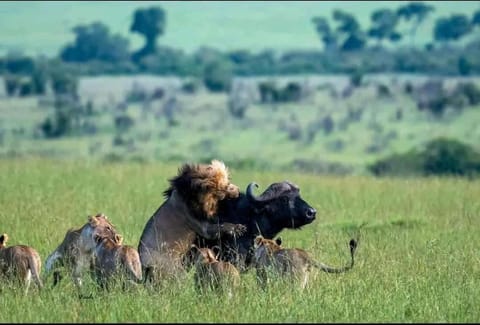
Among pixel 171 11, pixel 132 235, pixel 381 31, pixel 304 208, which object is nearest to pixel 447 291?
pixel 304 208

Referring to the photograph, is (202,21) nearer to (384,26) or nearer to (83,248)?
(384,26)

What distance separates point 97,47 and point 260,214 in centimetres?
5450

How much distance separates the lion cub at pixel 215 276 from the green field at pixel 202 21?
61695mm

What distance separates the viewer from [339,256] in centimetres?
1080

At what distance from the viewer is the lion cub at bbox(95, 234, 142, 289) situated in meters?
8.86

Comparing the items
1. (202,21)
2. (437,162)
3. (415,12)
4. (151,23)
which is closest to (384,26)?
(415,12)

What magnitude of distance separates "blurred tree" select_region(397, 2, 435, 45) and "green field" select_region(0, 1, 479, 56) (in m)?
0.64

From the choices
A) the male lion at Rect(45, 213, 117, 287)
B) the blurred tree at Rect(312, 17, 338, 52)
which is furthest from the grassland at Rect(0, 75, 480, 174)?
the male lion at Rect(45, 213, 117, 287)

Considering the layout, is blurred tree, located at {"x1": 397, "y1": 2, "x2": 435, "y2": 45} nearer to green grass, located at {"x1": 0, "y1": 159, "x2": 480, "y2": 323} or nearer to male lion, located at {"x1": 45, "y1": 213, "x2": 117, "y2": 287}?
green grass, located at {"x1": 0, "y1": 159, "x2": 480, "y2": 323}

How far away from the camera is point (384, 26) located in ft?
219

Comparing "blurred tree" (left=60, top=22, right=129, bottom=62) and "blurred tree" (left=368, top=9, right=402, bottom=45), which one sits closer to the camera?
"blurred tree" (left=60, top=22, right=129, bottom=62)

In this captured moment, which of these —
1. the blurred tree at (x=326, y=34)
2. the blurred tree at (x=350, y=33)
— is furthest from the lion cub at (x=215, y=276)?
the blurred tree at (x=326, y=34)

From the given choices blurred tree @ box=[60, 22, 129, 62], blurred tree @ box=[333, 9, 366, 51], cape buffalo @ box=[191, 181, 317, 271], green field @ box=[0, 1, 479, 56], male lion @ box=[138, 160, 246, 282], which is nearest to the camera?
male lion @ box=[138, 160, 246, 282]

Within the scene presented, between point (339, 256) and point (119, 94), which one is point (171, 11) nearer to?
point (119, 94)
